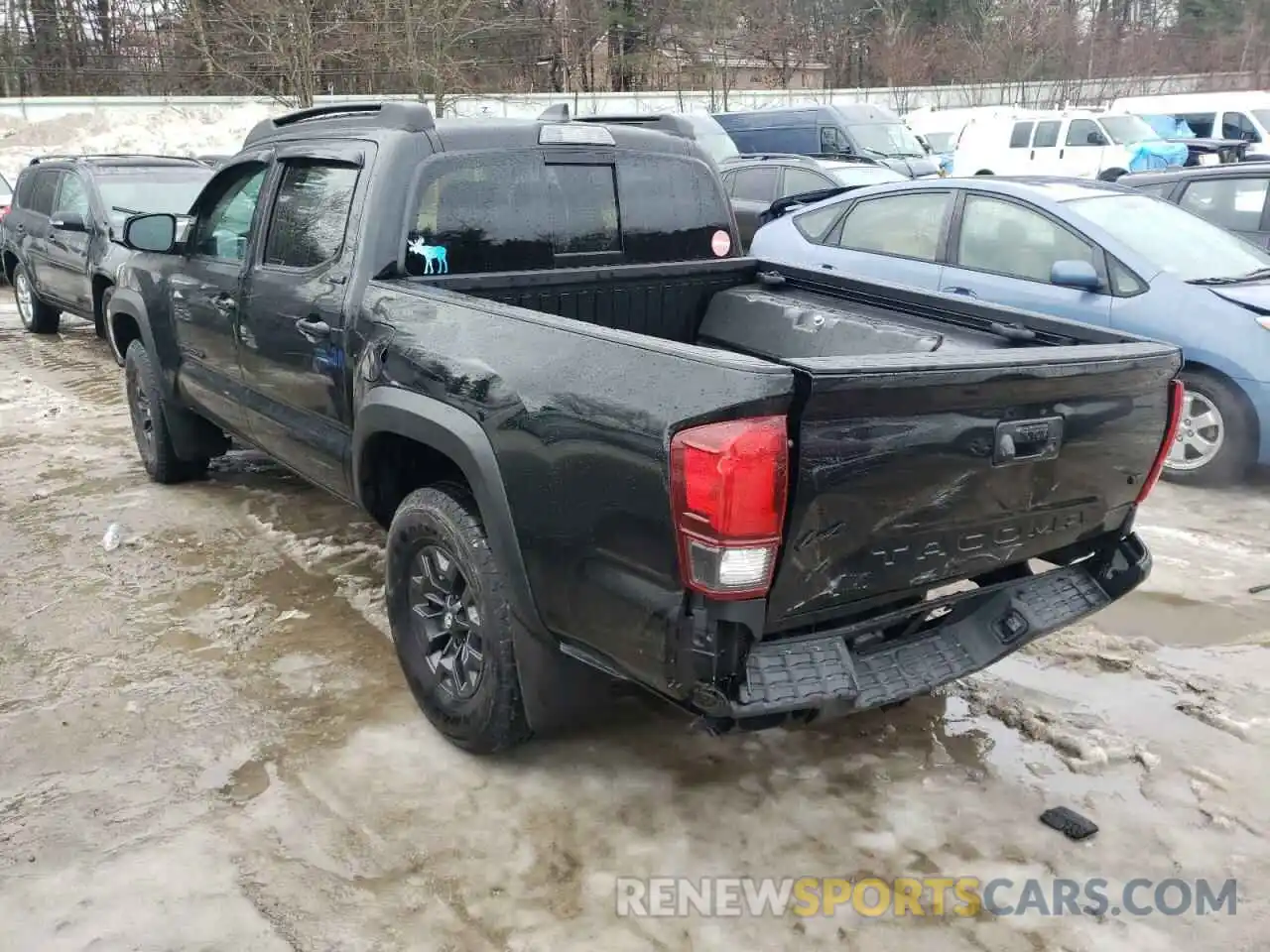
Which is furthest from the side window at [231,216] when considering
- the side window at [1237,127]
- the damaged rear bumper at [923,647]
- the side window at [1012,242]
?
the side window at [1237,127]

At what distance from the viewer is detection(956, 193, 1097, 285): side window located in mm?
6449

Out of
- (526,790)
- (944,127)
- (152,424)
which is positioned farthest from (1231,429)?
(944,127)

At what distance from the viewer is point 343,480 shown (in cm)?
407

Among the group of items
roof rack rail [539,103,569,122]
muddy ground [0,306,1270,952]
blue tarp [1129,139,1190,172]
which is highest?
roof rack rail [539,103,569,122]

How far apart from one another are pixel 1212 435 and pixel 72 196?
383 inches

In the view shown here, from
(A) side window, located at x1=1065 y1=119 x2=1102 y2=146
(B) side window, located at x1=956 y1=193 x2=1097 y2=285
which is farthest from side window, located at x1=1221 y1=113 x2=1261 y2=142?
(B) side window, located at x1=956 y1=193 x2=1097 y2=285

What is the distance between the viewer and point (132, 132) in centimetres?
2570

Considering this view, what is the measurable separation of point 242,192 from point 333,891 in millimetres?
3285

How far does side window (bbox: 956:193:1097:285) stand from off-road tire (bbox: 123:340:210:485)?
493 centimetres

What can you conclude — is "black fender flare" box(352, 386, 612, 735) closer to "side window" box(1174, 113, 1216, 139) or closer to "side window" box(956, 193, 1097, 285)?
"side window" box(956, 193, 1097, 285)

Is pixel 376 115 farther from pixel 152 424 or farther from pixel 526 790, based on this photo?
pixel 152 424

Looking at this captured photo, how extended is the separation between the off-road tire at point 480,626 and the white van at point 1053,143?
19986 millimetres

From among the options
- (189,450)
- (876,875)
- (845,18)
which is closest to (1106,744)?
(876,875)

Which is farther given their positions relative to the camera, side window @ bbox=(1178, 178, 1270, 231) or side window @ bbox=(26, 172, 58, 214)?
side window @ bbox=(26, 172, 58, 214)
